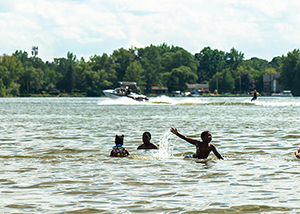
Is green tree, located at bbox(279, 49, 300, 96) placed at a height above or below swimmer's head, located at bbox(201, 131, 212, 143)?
above

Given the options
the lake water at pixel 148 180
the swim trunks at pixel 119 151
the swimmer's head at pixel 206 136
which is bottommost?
the lake water at pixel 148 180

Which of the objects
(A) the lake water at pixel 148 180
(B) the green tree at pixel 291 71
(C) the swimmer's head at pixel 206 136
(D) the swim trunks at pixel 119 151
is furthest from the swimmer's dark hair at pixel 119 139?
(B) the green tree at pixel 291 71

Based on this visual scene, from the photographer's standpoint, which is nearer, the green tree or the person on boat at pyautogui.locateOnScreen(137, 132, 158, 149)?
the person on boat at pyautogui.locateOnScreen(137, 132, 158, 149)

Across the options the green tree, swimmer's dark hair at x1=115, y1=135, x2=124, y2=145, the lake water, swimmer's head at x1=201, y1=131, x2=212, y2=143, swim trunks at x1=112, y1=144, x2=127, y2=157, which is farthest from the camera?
the green tree

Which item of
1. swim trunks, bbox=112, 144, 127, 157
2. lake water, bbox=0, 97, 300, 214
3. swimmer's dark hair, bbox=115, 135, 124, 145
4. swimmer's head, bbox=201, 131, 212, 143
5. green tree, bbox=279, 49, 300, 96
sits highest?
green tree, bbox=279, 49, 300, 96

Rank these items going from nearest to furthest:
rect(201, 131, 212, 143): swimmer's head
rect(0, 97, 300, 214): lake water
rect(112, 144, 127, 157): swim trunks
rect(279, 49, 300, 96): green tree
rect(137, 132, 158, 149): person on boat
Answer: rect(0, 97, 300, 214): lake water
rect(201, 131, 212, 143): swimmer's head
rect(112, 144, 127, 157): swim trunks
rect(137, 132, 158, 149): person on boat
rect(279, 49, 300, 96): green tree

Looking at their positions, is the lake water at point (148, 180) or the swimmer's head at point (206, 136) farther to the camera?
the swimmer's head at point (206, 136)

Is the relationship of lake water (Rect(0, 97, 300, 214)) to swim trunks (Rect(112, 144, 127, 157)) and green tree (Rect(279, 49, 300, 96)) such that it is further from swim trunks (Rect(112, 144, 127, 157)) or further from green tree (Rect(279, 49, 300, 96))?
green tree (Rect(279, 49, 300, 96))

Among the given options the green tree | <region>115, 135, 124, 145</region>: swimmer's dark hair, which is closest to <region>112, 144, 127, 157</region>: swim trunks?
<region>115, 135, 124, 145</region>: swimmer's dark hair

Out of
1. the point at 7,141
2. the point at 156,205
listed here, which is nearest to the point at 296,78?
the point at 7,141

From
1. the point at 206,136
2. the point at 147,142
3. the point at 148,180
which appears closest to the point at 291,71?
the point at 147,142

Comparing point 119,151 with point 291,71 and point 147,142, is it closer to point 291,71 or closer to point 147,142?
point 147,142

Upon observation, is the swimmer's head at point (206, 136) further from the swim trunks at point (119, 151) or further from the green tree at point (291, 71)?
the green tree at point (291, 71)

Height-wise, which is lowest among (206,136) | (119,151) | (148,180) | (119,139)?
(148,180)
